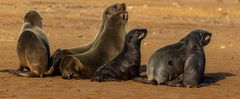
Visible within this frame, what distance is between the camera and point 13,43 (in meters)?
19.6

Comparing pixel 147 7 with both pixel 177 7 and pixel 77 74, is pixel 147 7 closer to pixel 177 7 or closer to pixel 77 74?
pixel 177 7

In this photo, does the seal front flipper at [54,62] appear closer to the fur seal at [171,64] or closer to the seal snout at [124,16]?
the seal snout at [124,16]

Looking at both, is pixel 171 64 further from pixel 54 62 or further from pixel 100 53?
pixel 54 62

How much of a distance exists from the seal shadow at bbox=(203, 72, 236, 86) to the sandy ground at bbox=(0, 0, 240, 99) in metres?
0.02

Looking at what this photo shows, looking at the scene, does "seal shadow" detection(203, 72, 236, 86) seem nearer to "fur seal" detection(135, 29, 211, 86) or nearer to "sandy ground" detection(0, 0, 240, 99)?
"sandy ground" detection(0, 0, 240, 99)

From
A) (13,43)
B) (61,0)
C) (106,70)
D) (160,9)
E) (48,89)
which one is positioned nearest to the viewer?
(48,89)

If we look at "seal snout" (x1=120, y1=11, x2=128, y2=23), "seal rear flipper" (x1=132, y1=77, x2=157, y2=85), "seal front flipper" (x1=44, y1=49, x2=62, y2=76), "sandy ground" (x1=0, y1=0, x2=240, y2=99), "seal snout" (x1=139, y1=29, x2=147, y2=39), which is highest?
"seal snout" (x1=120, y1=11, x2=128, y2=23)

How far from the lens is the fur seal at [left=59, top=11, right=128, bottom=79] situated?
1248cm

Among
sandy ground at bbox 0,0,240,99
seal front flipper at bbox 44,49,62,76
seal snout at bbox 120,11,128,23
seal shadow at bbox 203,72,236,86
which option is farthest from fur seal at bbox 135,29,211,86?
seal front flipper at bbox 44,49,62,76

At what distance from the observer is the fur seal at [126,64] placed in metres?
12.2

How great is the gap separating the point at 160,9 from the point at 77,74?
24.1m

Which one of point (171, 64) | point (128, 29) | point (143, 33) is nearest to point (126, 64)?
point (143, 33)

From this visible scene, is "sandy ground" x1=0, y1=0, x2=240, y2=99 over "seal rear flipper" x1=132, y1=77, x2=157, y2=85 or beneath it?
beneath

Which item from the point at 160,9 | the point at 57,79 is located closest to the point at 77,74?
the point at 57,79
